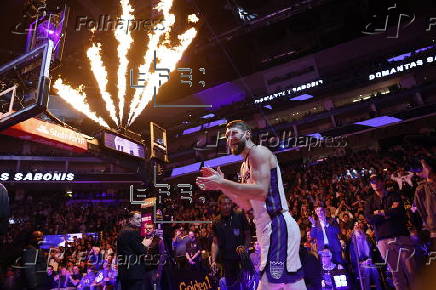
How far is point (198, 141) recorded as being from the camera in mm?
30203

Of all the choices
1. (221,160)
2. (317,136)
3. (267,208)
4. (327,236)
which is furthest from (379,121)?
(267,208)

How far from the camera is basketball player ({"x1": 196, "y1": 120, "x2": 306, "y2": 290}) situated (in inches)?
115

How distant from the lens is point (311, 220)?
8227 mm

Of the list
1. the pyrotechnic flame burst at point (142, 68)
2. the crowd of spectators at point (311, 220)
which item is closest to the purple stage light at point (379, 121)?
the crowd of spectators at point (311, 220)

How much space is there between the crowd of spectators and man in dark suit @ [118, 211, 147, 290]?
5.83 ft

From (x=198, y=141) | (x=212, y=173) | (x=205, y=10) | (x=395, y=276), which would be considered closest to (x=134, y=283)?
(x=212, y=173)

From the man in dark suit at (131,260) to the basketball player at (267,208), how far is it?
3.74 m

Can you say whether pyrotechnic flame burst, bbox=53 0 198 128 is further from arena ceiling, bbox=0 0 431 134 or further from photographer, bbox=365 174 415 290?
photographer, bbox=365 174 415 290

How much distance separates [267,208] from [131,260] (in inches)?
159

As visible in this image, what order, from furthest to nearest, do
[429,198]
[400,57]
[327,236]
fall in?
[400,57] → [327,236] → [429,198]

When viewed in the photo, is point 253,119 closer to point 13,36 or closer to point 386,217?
point 13,36

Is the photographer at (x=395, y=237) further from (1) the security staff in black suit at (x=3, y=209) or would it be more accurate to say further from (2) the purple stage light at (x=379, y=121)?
(2) the purple stage light at (x=379, y=121)

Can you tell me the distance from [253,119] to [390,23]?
41.7ft

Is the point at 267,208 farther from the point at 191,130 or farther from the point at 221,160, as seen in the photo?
the point at 191,130
